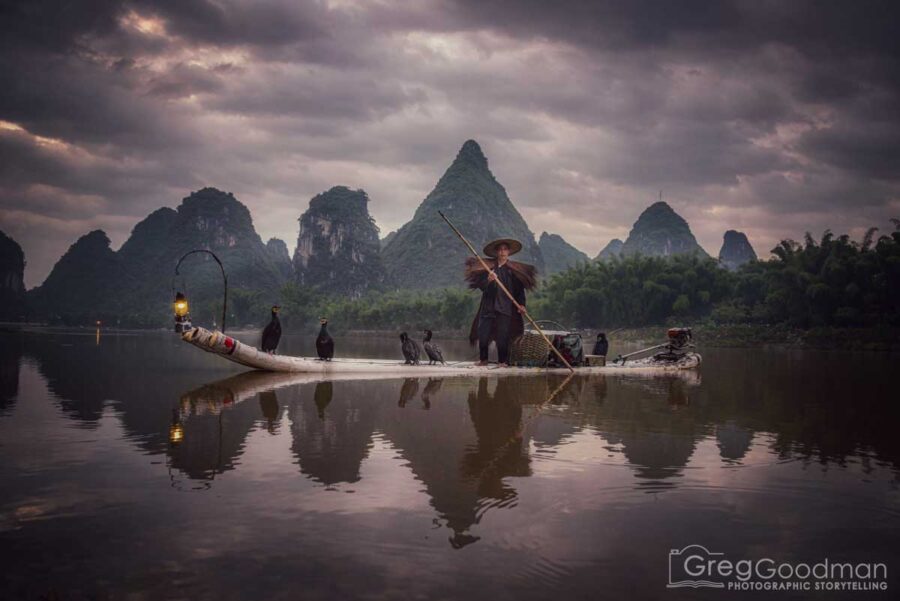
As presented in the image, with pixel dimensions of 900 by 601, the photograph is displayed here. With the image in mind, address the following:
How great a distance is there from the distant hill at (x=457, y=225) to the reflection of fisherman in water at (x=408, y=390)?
100125mm

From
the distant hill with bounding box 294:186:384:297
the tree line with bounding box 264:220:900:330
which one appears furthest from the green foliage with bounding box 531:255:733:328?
the distant hill with bounding box 294:186:384:297

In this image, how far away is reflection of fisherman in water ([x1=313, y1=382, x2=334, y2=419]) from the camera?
33.9 ft

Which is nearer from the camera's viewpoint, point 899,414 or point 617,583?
point 617,583

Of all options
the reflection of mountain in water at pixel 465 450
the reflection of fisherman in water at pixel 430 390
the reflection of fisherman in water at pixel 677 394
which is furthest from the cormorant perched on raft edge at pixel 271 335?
the reflection of fisherman in water at pixel 677 394

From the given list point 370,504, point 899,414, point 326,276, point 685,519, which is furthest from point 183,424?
point 326,276

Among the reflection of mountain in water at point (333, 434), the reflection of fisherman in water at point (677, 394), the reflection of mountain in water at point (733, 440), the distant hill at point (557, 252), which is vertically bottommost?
the reflection of fisherman in water at point (677, 394)

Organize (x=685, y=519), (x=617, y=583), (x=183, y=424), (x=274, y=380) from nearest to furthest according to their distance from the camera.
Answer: (x=617, y=583) → (x=685, y=519) → (x=183, y=424) → (x=274, y=380)

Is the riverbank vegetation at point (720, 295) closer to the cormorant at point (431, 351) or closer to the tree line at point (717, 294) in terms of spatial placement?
the tree line at point (717, 294)

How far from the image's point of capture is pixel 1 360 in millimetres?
19641

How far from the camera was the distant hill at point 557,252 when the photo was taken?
176m

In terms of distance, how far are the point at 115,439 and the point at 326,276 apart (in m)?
126

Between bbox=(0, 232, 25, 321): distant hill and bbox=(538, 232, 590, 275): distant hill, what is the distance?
118203 millimetres

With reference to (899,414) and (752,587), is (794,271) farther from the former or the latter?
(752,587)

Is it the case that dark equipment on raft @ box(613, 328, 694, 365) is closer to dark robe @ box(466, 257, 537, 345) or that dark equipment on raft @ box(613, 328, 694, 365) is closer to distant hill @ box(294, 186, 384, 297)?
dark robe @ box(466, 257, 537, 345)
